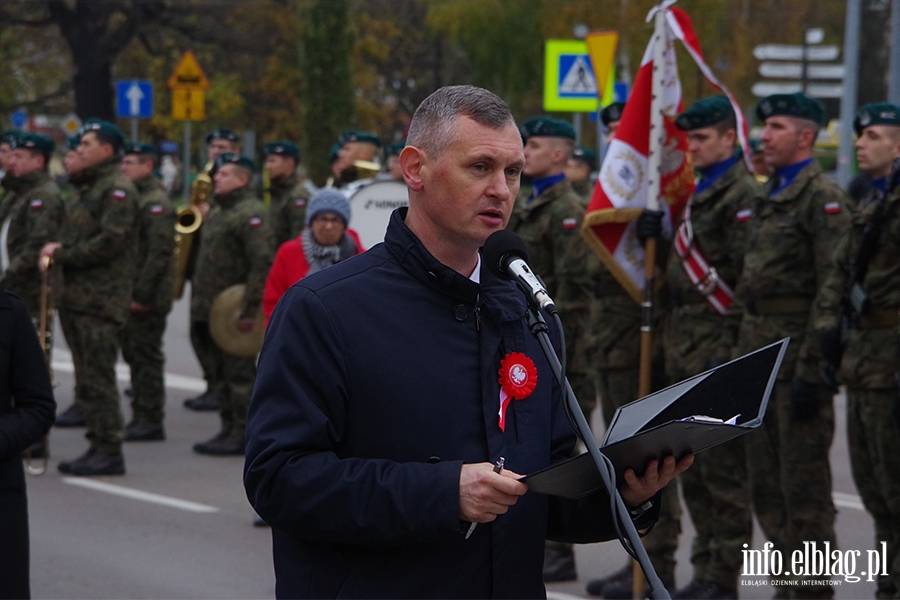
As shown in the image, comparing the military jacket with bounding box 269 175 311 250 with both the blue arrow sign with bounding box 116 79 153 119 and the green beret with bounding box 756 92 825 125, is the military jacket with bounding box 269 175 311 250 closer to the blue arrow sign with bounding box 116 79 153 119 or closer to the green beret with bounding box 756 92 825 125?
the green beret with bounding box 756 92 825 125

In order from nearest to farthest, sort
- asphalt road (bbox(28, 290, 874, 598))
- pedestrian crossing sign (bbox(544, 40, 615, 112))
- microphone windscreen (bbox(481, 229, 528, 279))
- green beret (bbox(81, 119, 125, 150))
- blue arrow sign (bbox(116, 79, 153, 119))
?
microphone windscreen (bbox(481, 229, 528, 279)) → asphalt road (bbox(28, 290, 874, 598)) → green beret (bbox(81, 119, 125, 150)) → pedestrian crossing sign (bbox(544, 40, 615, 112)) → blue arrow sign (bbox(116, 79, 153, 119))

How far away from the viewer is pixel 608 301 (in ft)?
23.8

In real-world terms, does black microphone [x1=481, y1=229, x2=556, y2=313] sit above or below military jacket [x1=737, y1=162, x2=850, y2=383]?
above

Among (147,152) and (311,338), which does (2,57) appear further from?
(311,338)

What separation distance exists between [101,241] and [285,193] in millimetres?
1969

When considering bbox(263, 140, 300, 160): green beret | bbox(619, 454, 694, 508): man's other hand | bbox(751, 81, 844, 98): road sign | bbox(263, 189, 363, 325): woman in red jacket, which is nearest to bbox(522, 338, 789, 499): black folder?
bbox(619, 454, 694, 508): man's other hand

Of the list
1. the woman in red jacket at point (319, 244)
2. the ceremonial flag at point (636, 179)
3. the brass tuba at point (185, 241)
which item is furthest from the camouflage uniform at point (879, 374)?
the brass tuba at point (185, 241)

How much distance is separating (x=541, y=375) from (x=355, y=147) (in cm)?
858

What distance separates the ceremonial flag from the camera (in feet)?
22.7

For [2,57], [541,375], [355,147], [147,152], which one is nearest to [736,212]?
[541,375]

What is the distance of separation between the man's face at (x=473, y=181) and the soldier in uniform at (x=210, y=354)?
890 centimetres

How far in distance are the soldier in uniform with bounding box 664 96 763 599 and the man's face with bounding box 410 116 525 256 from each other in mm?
3890

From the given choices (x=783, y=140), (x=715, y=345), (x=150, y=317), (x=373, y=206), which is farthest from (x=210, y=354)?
(x=783, y=140)

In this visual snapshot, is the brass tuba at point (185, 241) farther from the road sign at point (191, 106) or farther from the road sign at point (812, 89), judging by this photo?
the road sign at point (812, 89)
